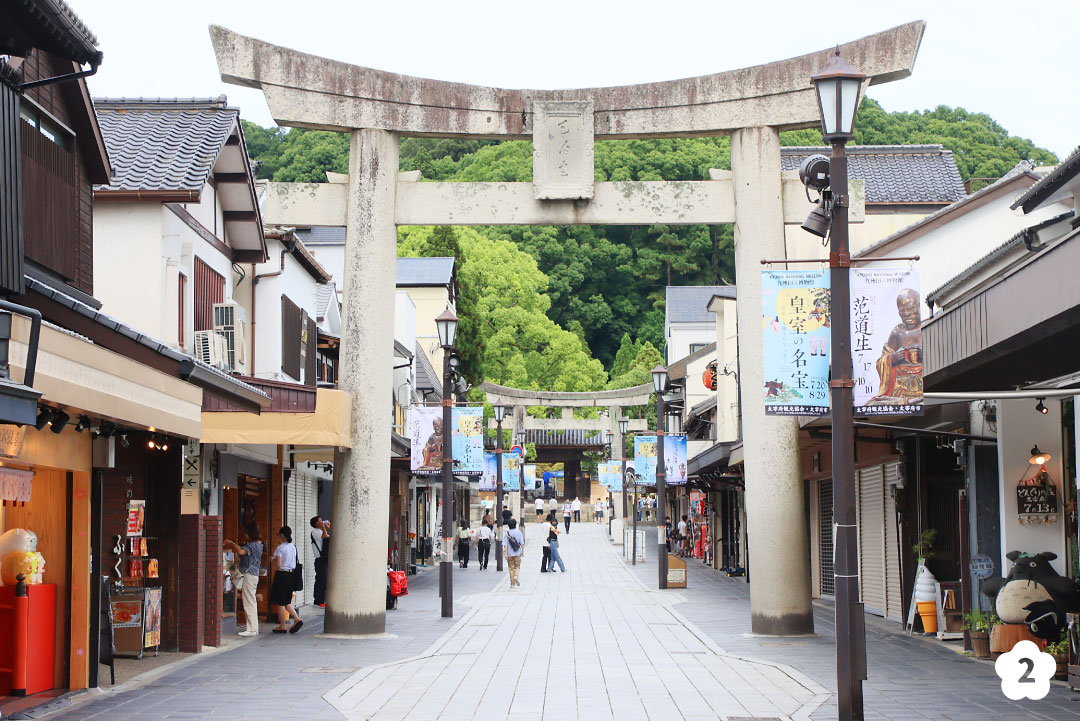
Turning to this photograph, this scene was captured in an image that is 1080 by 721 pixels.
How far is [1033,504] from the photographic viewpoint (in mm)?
16641

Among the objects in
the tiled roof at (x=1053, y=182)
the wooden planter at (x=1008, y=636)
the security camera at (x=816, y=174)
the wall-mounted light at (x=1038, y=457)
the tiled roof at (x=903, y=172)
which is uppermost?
the tiled roof at (x=903, y=172)

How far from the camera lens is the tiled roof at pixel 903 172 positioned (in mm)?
33375

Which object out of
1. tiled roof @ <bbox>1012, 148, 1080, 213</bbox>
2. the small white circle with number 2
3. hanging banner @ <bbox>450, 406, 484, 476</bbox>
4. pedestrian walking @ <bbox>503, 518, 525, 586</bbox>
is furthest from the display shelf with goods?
pedestrian walking @ <bbox>503, 518, 525, 586</bbox>

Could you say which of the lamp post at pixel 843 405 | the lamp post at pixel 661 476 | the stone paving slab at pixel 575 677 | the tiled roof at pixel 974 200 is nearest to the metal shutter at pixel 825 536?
the lamp post at pixel 661 476

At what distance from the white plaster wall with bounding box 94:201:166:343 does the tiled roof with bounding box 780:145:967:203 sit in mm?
18781

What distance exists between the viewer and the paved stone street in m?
A: 12.5

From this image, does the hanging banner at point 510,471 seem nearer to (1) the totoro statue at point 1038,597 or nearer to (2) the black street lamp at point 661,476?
(2) the black street lamp at point 661,476

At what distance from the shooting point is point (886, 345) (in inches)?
447

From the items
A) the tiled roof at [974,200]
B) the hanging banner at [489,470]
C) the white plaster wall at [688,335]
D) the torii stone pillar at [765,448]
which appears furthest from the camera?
the white plaster wall at [688,335]

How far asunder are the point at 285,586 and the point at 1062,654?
40.3 ft

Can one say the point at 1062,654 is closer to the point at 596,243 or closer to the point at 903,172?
the point at 903,172

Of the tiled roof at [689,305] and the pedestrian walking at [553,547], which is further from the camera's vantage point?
the tiled roof at [689,305]

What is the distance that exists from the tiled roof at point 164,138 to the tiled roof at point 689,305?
42157 mm

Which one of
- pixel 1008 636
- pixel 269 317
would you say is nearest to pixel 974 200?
pixel 1008 636
